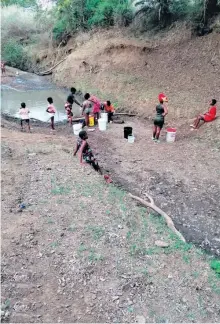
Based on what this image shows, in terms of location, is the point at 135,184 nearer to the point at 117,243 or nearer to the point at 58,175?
the point at 58,175

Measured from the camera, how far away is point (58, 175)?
7.93 meters

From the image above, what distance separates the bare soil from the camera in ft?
15.1

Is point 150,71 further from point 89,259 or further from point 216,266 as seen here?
point 89,259

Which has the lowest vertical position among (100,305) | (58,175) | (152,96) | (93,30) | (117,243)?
(100,305)

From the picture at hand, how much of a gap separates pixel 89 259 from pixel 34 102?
14.2m

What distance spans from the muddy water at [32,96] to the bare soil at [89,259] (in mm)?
7987

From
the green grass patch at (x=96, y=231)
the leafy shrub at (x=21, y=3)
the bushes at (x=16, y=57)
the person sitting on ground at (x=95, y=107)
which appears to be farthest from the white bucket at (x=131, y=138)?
the leafy shrub at (x=21, y=3)

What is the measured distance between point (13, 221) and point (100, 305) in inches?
91.0

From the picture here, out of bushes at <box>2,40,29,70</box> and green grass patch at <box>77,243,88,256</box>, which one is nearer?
green grass patch at <box>77,243,88,256</box>

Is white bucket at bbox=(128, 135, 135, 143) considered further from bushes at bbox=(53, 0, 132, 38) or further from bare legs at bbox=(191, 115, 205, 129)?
bushes at bbox=(53, 0, 132, 38)

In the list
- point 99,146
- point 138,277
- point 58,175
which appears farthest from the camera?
point 99,146

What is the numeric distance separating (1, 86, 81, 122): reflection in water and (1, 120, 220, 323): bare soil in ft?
25.6

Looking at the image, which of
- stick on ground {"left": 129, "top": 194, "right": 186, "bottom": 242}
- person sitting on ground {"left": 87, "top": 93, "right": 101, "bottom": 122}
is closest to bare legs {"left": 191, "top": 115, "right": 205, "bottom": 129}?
person sitting on ground {"left": 87, "top": 93, "right": 101, "bottom": 122}

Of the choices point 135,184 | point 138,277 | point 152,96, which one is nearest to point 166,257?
point 138,277
